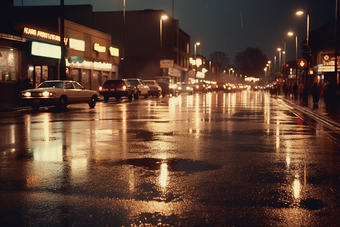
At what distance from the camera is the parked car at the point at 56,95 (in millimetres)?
23562

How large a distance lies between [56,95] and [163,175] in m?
17.4

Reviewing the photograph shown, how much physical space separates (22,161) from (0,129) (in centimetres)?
633

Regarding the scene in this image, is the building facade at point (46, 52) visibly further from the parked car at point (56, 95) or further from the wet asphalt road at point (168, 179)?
the wet asphalt road at point (168, 179)

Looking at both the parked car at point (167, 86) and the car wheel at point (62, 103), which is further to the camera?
the parked car at point (167, 86)

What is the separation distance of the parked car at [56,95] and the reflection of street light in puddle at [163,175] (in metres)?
16.1

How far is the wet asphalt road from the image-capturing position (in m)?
Result: 5.42

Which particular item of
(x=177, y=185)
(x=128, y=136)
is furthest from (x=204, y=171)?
(x=128, y=136)

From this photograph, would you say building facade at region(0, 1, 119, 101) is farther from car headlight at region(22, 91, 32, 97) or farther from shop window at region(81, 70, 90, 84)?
car headlight at region(22, 91, 32, 97)

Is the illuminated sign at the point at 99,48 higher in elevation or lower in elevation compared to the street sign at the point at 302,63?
higher

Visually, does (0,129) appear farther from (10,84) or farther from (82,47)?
(82,47)

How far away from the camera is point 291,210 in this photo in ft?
18.6

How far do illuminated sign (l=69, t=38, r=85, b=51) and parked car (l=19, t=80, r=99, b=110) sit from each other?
17.5 meters

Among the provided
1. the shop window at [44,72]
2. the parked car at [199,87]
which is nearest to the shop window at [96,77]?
the shop window at [44,72]

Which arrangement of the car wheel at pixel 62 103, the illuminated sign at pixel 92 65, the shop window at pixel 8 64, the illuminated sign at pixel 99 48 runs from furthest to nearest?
the illuminated sign at pixel 99 48 → the illuminated sign at pixel 92 65 → the shop window at pixel 8 64 → the car wheel at pixel 62 103
